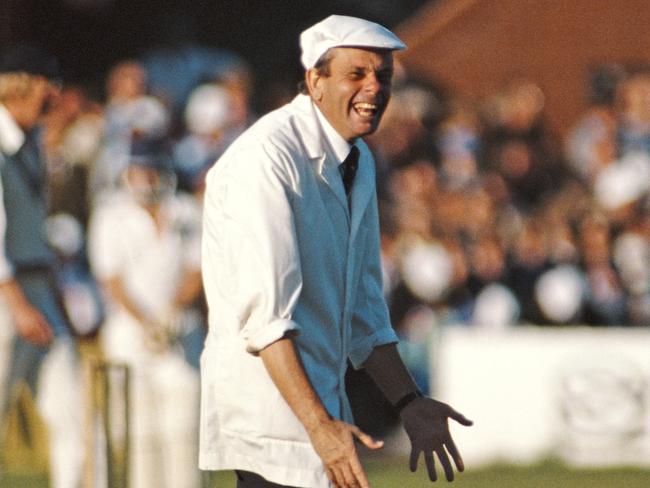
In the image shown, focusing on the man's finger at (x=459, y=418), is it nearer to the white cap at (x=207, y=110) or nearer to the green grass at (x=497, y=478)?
the green grass at (x=497, y=478)

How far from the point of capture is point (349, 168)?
4789 mm

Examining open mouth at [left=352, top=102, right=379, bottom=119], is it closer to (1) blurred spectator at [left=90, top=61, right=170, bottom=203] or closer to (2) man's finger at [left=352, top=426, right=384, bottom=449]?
(2) man's finger at [left=352, top=426, right=384, bottom=449]

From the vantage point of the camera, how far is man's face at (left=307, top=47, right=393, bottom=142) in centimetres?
466

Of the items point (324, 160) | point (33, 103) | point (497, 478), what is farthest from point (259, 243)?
point (497, 478)

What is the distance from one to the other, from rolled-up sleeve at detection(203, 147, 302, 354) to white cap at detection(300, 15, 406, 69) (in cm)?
37

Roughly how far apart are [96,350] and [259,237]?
9687mm

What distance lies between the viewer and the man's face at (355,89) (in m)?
4.66

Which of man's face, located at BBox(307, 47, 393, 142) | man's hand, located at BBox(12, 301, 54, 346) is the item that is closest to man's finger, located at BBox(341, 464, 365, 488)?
man's face, located at BBox(307, 47, 393, 142)

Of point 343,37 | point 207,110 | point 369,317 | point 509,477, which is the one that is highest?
point 207,110

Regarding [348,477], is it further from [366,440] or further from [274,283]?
[274,283]

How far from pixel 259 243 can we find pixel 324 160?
39 cm

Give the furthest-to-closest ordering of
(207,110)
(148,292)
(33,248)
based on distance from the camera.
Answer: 1. (207,110)
2. (148,292)
3. (33,248)

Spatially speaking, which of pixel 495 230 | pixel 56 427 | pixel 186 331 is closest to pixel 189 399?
pixel 186 331

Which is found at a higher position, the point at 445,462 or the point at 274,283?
the point at 274,283
